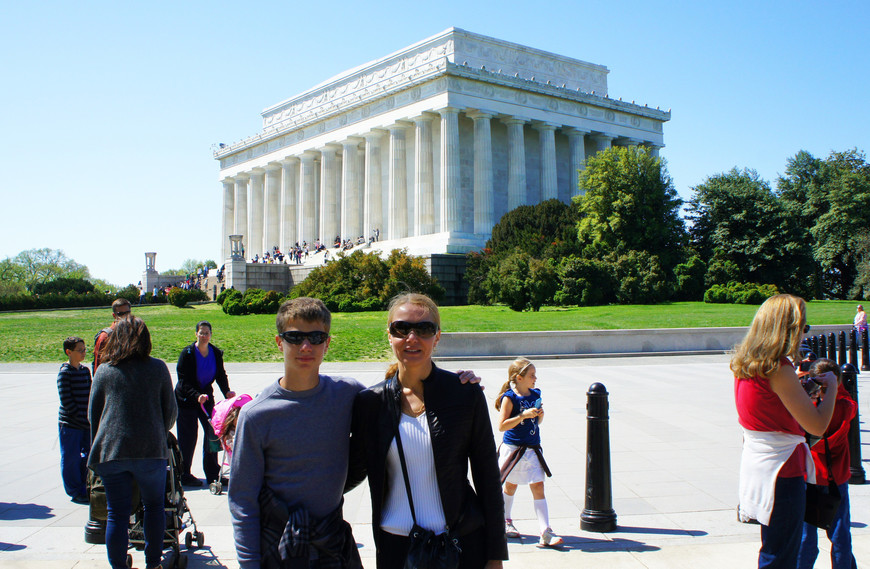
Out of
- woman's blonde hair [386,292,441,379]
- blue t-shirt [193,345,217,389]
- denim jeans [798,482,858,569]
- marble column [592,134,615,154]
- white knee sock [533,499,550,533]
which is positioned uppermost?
marble column [592,134,615,154]

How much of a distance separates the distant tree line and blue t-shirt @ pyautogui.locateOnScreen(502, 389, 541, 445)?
105ft

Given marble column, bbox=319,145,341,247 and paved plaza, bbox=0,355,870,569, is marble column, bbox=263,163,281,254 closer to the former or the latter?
marble column, bbox=319,145,341,247

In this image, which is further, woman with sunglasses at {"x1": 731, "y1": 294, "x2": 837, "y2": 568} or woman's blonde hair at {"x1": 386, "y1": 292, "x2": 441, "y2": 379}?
woman with sunglasses at {"x1": 731, "y1": 294, "x2": 837, "y2": 568}

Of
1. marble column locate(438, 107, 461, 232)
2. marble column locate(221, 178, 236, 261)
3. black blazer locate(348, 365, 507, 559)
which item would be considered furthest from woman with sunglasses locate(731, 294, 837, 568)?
marble column locate(221, 178, 236, 261)

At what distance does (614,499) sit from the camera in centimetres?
801

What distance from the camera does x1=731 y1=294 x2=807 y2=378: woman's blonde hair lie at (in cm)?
472

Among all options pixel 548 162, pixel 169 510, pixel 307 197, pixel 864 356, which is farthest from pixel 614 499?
pixel 307 197

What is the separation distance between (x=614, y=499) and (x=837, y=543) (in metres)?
2.94

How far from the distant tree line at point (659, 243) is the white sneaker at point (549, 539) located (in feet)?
106

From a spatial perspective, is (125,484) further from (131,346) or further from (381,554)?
Answer: (381,554)

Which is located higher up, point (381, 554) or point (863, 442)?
point (381, 554)

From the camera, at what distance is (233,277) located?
2292 inches

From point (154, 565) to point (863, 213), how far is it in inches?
2507

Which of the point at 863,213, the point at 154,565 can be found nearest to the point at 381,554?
the point at 154,565
